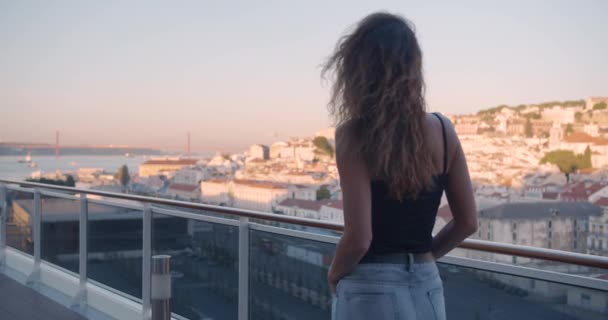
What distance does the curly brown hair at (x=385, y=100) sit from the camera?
124cm

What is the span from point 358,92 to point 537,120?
3128 inches

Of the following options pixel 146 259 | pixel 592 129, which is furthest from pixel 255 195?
pixel 592 129

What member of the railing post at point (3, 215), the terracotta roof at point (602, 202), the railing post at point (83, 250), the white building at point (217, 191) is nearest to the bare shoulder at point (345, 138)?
the railing post at point (83, 250)

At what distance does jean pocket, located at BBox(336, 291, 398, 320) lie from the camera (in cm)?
128

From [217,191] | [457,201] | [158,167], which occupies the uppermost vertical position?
[457,201]

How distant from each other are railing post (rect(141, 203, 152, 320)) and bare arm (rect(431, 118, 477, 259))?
2.89m

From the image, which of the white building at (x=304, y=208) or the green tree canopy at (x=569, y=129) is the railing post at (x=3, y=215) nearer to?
the white building at (x=304, y=208)

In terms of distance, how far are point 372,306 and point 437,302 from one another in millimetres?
167

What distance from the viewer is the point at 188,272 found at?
3.64 metres

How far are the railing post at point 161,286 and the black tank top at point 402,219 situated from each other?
1.66 metres

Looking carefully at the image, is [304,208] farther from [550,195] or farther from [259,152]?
[259,152]

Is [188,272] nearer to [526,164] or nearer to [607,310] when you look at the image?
[607,310]

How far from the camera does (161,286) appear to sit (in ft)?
9.05

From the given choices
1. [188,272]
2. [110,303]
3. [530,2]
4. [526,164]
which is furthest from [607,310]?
[530,2]
